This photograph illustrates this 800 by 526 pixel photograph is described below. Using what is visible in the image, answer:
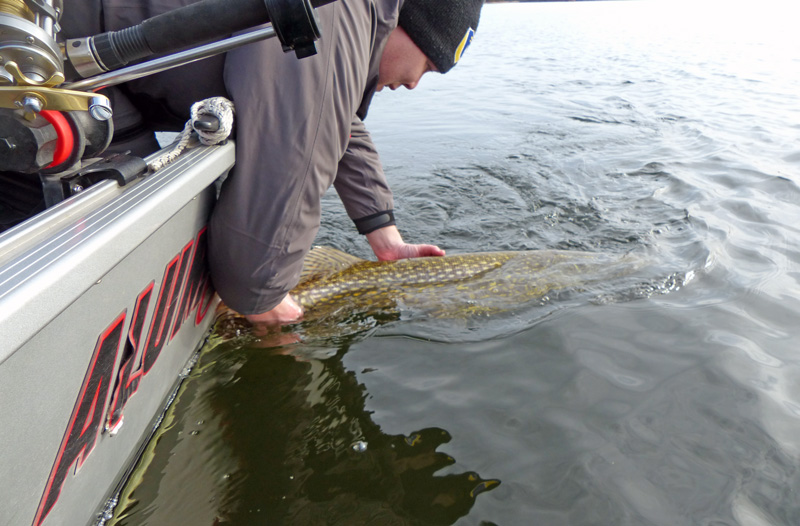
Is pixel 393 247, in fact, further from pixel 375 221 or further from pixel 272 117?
pixel 272 117

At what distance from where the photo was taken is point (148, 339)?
5.73 feet

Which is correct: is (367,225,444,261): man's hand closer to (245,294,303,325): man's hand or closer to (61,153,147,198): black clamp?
(245,294,303,325): man's hand

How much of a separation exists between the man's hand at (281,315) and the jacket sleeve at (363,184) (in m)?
0.83

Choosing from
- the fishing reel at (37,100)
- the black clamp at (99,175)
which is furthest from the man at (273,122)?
the fishing reel at (37,100)

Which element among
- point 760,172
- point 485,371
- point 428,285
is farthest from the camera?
point 760,172

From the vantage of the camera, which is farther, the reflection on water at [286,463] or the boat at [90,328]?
the reflection on water at [286,463]

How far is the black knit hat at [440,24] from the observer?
2.37 meters

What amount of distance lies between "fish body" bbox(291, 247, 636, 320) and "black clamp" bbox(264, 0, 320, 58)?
65.3 inches

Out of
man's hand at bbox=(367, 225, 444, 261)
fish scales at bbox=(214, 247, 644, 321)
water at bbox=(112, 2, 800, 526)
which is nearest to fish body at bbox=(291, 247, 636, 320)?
fish scales at bbox=(214, 247, 644, 321)

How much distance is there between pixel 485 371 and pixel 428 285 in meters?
0.73

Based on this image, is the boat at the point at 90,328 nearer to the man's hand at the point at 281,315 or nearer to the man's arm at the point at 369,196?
the man's hand at the point at 281,315

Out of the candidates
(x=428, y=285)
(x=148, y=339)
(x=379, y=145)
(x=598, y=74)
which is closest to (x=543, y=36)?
(x=598, y=74)

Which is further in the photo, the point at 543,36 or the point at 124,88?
the point at 543,36

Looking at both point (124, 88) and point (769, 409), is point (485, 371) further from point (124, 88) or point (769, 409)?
point (124, 88)
